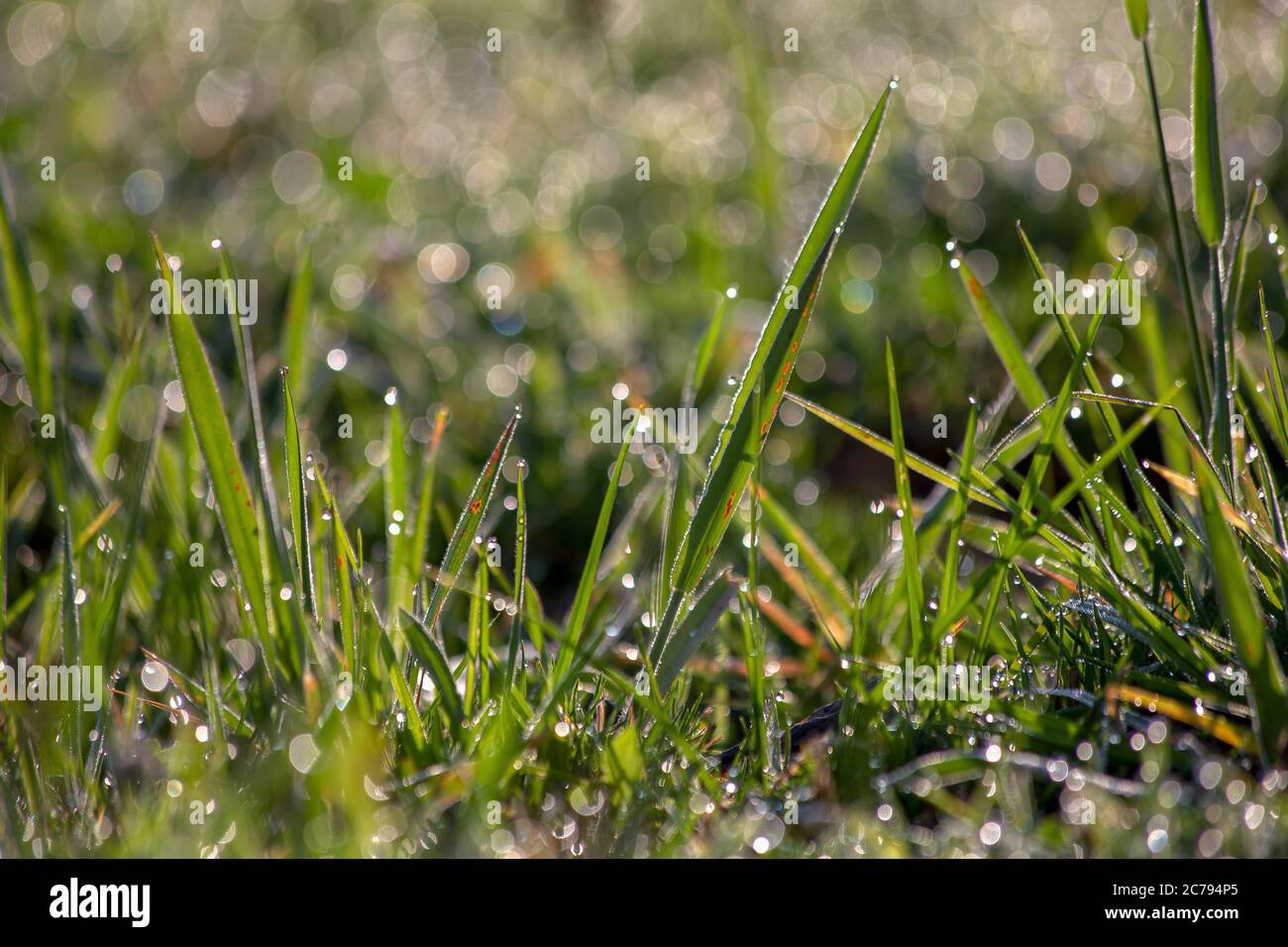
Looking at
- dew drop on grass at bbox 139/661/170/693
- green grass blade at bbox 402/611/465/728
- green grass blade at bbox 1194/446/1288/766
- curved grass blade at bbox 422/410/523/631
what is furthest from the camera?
dew drop on grass at bbox 139/661/170/693

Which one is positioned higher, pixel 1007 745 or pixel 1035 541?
pixel 1035 541

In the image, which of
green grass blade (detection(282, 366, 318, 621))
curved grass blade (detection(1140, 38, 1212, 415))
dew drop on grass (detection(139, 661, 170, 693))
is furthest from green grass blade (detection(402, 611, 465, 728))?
curved grass blade (detection(1140, 38, 1212, 415))

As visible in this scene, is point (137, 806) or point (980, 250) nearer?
point (137, 806)

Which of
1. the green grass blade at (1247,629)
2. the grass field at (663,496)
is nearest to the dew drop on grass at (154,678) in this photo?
the grass field at (663,496)

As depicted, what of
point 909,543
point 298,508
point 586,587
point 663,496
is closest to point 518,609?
point 586,587

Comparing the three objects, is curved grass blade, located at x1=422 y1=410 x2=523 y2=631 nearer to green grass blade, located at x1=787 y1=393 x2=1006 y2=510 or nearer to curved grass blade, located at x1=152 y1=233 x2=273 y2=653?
curved grass blade, located at x1=152 y1=233 x2=273 y2=653

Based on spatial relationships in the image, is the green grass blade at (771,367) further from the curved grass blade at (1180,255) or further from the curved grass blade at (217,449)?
the curved grass blade at (217,449)
